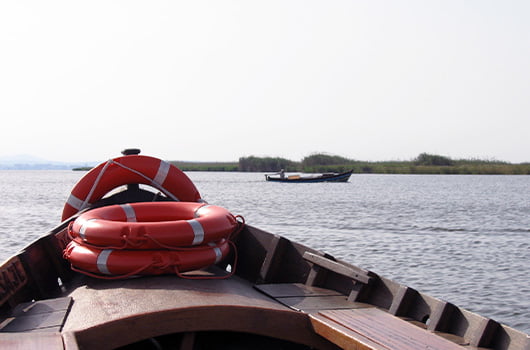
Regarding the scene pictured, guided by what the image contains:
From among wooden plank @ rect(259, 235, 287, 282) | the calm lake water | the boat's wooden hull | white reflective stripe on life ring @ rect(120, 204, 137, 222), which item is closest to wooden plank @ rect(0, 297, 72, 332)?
white reflective stripe on life ring @ rect(120, 204, 137, 222)

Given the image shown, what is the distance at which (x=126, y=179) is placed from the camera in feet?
23.7

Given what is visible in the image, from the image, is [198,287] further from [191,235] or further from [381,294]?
[381,294]

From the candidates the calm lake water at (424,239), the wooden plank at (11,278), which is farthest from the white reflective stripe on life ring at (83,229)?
the calm lake water at (424,239)

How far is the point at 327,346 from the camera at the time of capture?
3.74m

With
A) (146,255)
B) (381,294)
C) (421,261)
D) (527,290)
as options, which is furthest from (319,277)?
(421,261)

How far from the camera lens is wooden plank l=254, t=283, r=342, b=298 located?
4.45m

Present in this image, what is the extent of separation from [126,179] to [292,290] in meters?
3.42

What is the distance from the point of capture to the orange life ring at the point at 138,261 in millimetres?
4340

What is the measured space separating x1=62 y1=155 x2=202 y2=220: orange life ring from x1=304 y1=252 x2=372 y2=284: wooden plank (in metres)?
2.68

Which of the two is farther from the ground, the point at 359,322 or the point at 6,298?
the point at 359,322

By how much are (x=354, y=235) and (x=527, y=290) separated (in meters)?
7.14

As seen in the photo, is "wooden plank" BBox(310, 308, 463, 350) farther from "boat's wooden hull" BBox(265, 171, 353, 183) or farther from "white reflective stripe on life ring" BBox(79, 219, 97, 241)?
"boat's wooden hull" BBox(265, 171, 353, 183)

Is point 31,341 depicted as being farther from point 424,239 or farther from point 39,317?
point 424,239

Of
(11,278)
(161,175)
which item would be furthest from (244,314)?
(161,175)
